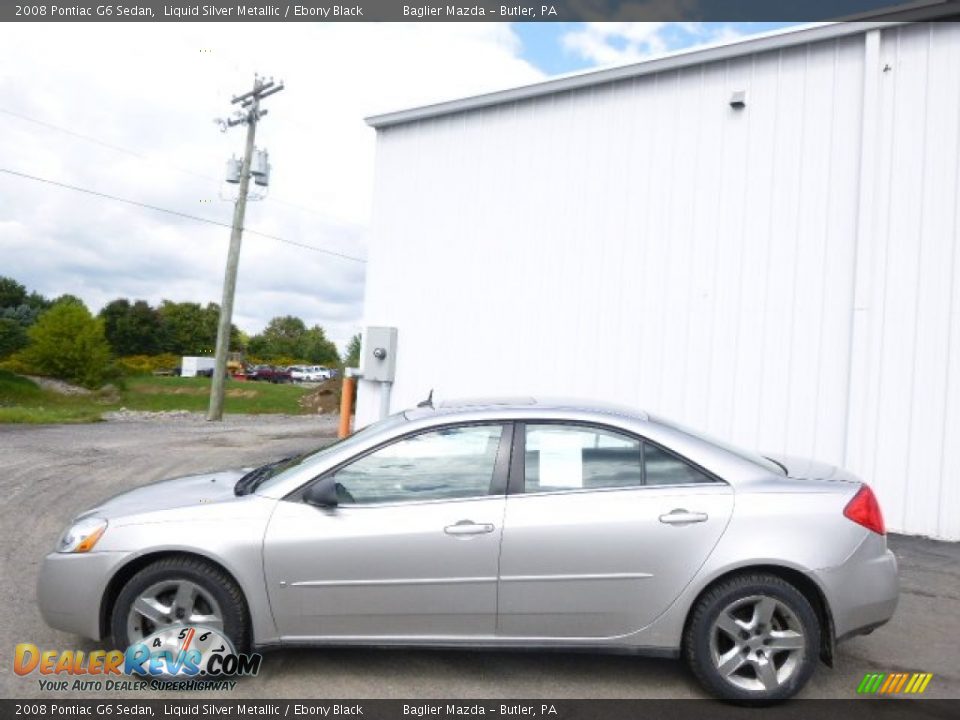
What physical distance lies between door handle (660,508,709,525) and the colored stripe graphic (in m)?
1.32

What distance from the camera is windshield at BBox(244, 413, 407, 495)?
4129 millimetres

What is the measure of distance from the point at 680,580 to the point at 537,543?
0.71 metres

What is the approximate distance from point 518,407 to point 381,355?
679cm

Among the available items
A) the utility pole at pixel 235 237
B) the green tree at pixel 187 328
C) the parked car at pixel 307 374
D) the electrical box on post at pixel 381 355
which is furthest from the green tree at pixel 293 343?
the electrical box on post at pixel 381 355

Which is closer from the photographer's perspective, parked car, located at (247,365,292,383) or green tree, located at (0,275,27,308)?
parked car, located at (247,365,292,383)

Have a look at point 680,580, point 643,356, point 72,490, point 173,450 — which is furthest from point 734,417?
point 173,450

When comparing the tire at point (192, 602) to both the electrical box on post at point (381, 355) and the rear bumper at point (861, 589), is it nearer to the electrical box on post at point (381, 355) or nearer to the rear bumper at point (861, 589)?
the rear bumper at point (861, 589)

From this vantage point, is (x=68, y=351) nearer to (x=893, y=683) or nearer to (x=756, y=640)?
(x=756, y=640)

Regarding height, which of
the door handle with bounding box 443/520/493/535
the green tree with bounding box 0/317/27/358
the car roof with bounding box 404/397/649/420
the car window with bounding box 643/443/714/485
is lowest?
the door handle with bounding box 443/520/493/535

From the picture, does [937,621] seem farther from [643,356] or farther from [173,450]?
[173,450]

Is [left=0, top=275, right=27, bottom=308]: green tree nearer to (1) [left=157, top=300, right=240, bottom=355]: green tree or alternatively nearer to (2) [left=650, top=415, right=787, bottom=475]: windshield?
(1) [left=157, top=300, right=240, bottom=355]: green tree

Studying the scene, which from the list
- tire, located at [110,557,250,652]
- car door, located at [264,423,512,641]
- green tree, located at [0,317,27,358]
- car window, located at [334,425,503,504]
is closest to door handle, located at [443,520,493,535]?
car door, located at [264,423,512,641]

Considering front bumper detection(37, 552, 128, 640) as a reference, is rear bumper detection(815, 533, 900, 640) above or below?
above

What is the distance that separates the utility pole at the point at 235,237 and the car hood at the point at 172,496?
21.0 meters
